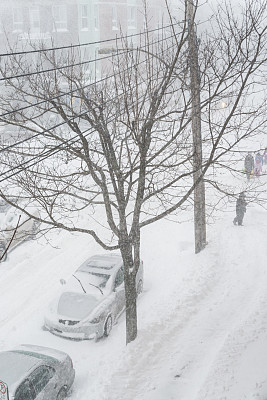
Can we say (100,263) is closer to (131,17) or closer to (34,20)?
(34,20)

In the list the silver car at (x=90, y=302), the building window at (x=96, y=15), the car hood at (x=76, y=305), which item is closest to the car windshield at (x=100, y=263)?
the silver car at (x=90, y=302)

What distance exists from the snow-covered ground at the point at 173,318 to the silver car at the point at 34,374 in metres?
0.53

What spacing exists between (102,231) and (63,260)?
2926 mm

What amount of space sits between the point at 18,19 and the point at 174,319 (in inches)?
1549

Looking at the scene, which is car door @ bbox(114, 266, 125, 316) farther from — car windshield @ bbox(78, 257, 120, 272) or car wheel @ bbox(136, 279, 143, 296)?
car wheel @ bbox(136, 279, 143, 296)

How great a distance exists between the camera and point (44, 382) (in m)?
7.32

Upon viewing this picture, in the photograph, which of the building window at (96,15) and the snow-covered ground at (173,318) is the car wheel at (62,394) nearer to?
the snow-covered ground at (173,318)

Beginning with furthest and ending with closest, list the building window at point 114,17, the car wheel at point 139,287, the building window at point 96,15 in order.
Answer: the building window at point 114,17 < the building window at point 96,15 < the car wheel at point 139,287

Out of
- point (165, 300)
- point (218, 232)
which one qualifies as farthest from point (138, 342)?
point (218, 232)

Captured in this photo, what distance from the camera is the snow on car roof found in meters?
11.8

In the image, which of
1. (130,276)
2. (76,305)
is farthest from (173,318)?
(76,305)

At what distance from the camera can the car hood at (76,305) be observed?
9961 millimetres

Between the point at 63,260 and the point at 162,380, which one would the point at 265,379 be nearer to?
the point at 162,380

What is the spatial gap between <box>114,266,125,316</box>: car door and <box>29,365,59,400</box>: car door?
10.8ft
